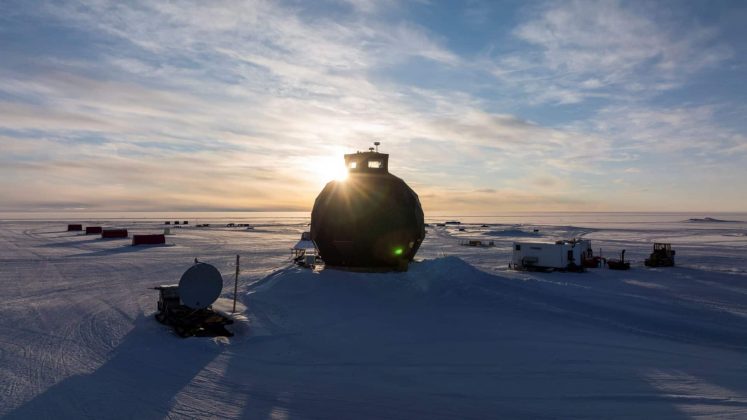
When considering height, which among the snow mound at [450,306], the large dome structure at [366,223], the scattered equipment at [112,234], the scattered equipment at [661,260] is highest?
the large dome structure at [366,223]

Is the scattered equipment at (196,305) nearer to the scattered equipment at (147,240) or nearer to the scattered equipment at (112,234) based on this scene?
the scattered equipment at (147,240)

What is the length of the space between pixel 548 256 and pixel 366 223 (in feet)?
62.0

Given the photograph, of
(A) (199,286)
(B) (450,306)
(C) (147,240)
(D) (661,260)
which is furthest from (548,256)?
(C) (147,240)

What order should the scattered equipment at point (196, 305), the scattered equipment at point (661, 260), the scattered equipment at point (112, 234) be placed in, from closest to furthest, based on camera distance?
the scattered equipment at point (196, 305), the scattered equipment at point (661, 260), the scattered equipment at point (112, 234)

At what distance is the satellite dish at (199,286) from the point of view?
16.8m

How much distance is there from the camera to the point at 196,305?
16.9 meters

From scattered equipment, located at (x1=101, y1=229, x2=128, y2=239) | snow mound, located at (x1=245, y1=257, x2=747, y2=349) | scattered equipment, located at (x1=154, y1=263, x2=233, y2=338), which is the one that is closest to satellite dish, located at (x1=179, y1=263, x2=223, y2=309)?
scattered equipment, located at (x1=154, y1=263, x2=233, y2=338)

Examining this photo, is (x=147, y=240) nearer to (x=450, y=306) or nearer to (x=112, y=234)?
(x=112, y=234)

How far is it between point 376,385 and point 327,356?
2698 mm

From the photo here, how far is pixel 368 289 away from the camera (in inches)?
842

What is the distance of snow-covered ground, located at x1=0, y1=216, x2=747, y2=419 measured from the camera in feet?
34.7

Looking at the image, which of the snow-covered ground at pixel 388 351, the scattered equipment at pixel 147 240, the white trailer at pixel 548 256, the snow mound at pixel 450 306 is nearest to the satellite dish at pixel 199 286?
the snow-covered ground at pixel 388 351

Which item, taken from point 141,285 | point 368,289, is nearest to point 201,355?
point 368,289

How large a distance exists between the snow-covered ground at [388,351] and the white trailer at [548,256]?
27.7 ft
